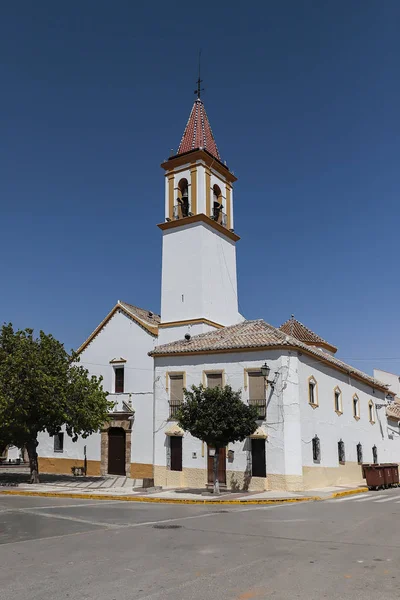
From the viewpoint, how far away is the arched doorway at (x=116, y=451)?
1184 inches

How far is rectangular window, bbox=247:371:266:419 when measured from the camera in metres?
24.7

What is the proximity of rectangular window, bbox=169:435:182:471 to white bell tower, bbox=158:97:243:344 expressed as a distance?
581 cm

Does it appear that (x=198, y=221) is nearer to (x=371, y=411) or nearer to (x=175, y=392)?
(x=175, y=392)

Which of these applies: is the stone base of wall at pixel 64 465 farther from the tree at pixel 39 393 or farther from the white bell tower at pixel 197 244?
the white bell tower at pixel 197 244

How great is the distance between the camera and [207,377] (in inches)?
1041

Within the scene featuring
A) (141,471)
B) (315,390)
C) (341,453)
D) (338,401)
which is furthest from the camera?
(338,401)

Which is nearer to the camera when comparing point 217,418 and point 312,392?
point 217,418

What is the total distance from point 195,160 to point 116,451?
660 inches

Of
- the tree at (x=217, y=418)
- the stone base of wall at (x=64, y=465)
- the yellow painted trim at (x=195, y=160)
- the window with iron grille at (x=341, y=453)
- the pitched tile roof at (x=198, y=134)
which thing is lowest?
the stone base of wall at (x=64, y=465)

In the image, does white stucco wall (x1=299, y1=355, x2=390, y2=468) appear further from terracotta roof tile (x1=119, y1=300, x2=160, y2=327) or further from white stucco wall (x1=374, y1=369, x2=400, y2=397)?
white stucco wall (x1=374, y1=369, x2=400, y2=397)

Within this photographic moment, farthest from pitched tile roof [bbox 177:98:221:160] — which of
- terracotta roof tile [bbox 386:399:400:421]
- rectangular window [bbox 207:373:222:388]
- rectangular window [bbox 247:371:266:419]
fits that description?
terracotta roof tile [bbox 386:399:400:421]

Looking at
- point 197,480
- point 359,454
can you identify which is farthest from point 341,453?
point 197,480

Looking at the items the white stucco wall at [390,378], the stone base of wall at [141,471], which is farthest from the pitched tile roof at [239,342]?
the white stucco wall at [390,378]

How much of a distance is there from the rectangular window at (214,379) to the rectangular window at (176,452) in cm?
291
